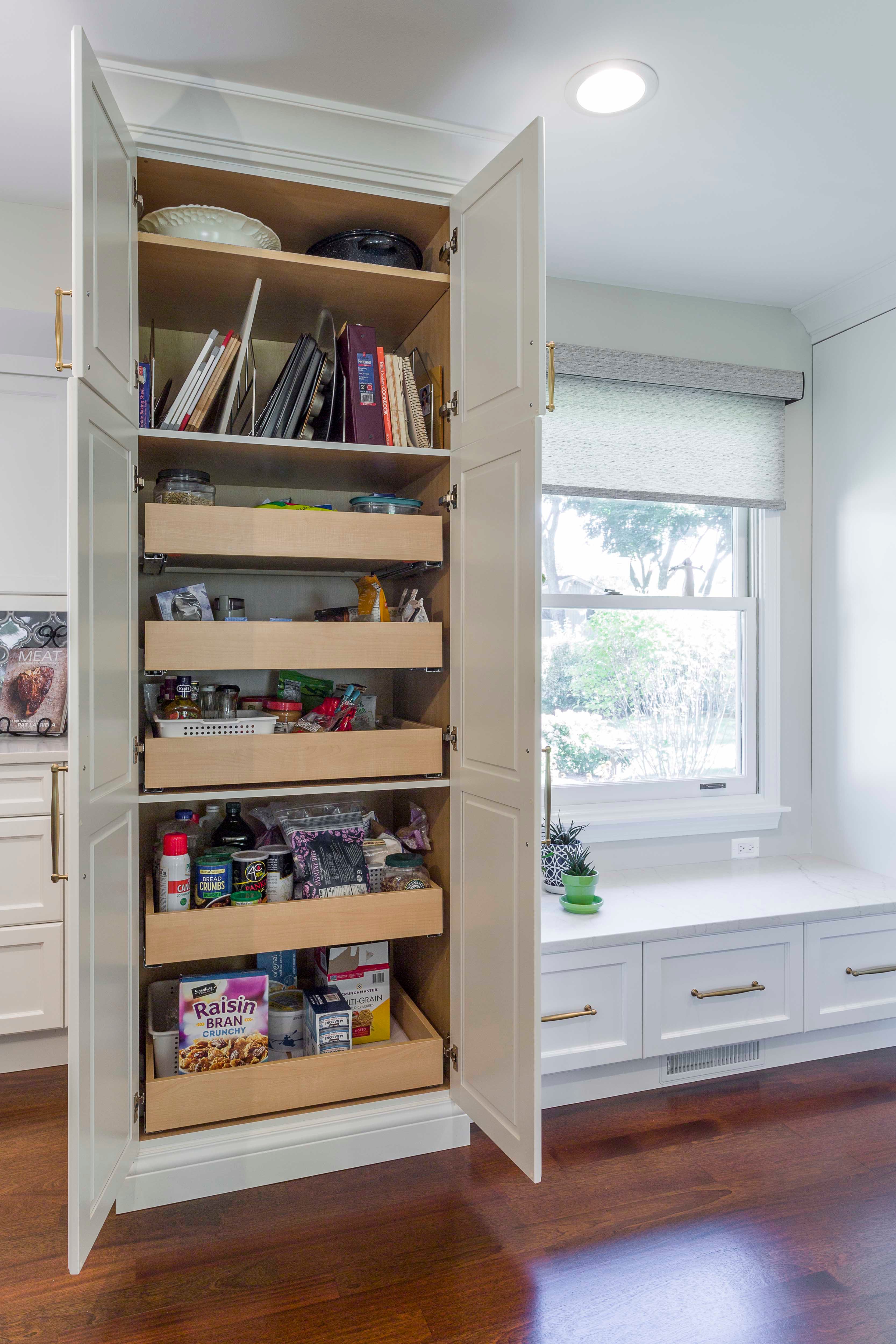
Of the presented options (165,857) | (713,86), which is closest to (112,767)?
(165,857)

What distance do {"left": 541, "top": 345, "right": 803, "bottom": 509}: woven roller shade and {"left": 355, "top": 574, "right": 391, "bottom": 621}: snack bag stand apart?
0.82m

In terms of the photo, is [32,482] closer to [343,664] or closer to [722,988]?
[343,664]

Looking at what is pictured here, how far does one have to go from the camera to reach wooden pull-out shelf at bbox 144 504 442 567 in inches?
72.4

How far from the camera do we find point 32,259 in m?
2.30

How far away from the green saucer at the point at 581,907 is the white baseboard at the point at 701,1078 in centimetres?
40

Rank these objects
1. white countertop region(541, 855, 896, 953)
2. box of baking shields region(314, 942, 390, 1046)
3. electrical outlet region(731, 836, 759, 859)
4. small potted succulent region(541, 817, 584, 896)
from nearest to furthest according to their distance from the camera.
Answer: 1. box of baking shields region(314, 942, 390, 1046)
2. white countertop region(541, 855, 896, 953)
3. small potted succulent region(541, 817, 584, 896)
4. electrical outlet region(731, 836, 759, 859)

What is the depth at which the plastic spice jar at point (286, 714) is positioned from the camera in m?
2.07

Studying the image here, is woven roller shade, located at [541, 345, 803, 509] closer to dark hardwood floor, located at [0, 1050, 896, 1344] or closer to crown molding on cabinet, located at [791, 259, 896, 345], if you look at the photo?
crown molding on cabinet, located at [791, 259, 896, 345]

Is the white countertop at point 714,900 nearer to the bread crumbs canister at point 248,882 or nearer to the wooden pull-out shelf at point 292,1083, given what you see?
the wooden pull-out shelf at point 292,1083

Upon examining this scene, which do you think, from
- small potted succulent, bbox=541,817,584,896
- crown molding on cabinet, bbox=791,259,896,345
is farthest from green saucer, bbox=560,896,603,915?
crown molding on cabinet, bbox=791,259,896,345

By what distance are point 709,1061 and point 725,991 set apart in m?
0.23

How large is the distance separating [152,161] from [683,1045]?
2522 millimetres

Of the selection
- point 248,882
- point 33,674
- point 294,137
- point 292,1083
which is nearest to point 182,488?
point 294,137

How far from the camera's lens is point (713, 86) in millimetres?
1808
